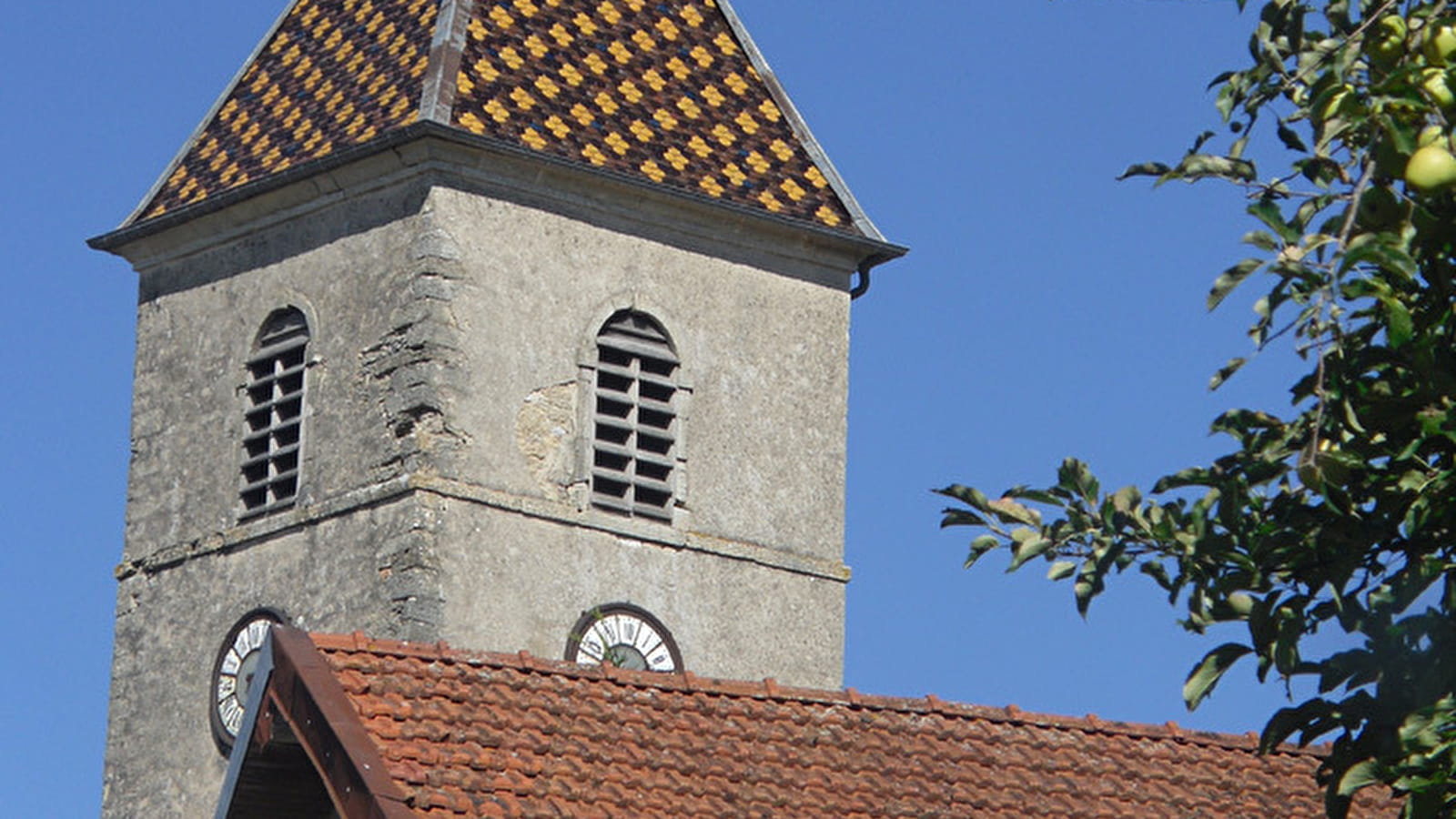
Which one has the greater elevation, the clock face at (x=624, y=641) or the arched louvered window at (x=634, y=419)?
the arched louvered window at (x=634, y=419)

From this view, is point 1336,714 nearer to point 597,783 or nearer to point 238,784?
point 597,783

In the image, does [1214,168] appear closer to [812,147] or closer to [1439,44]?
[1439,44]

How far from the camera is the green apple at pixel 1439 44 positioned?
26.0 ft

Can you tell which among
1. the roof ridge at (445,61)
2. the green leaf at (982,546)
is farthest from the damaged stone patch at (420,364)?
the green leaf at (982,546)

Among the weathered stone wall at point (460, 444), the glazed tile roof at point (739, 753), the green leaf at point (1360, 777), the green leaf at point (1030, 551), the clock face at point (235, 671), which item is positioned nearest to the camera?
the green leaf at point (1360, 777)

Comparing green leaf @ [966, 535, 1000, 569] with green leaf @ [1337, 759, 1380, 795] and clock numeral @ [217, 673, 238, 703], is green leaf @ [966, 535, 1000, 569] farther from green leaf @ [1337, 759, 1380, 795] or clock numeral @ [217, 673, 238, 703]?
clock numeral @ [217, 673, 238, 703]

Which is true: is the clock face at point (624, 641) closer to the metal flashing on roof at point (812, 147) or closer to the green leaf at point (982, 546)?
the metal flashing on roof at point (812, 147)

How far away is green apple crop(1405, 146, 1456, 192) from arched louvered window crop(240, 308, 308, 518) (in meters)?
17.6

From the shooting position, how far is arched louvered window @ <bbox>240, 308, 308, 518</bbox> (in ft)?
81.4

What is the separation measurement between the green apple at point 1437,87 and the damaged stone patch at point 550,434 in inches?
649

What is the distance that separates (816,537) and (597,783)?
1224cm

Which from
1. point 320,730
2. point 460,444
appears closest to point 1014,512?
point 320,730

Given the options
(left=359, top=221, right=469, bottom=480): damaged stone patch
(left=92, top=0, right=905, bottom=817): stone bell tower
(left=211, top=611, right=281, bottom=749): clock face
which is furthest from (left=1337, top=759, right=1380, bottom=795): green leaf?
(left=211, top=611, right=281, bottom=749): clock face

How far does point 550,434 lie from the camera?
24266 mm
